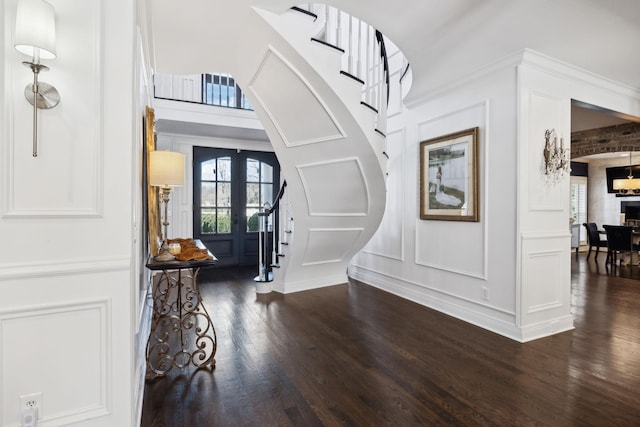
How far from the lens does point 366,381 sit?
7.74ft

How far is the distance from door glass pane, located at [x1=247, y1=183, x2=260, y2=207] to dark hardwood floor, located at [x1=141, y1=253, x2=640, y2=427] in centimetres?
322

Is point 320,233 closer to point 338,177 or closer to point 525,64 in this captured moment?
point 338,177

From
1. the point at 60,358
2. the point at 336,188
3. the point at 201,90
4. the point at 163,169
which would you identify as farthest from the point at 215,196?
the point at 60,358

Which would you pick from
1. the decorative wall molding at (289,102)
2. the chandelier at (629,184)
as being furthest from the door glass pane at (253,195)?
the chandelier at (629,184)

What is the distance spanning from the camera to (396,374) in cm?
246

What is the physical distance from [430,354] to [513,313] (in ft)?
3.35

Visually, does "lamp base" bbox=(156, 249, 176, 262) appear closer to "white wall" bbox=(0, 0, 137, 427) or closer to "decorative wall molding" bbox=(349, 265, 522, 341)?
"white wall" bbox=(0, 0, 137, 427)

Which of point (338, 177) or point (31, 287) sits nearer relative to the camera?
point (31, 287)

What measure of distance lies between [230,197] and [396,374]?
202 inches

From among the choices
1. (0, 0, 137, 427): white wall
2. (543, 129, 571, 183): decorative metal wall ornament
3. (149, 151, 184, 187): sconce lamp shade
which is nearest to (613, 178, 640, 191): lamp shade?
(543, 129, 571, 183): decorative metal wall ornament

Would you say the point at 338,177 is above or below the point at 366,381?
above

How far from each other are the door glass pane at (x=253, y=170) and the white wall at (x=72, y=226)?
17.4ft

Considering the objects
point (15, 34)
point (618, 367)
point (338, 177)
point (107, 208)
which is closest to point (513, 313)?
point (618, 367)

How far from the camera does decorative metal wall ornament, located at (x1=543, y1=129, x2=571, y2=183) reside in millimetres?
3295
